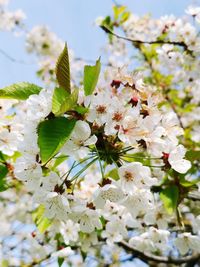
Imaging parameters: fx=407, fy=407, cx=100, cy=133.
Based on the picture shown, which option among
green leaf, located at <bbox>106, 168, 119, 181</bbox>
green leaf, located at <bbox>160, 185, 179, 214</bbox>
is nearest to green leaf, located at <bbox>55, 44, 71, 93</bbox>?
green leaf, located at <bbox>106, 168, 119, 181</bbox>

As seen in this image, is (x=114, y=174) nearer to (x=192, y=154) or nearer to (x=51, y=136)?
(x=192, y=154)

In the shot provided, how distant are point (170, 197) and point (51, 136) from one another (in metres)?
0.88

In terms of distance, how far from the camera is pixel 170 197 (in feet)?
6.34

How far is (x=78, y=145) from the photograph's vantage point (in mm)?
1362

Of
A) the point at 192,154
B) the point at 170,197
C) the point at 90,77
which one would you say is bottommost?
the point at 170,197

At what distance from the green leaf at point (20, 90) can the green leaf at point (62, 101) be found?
13 centimetres

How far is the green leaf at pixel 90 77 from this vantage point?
1393mm

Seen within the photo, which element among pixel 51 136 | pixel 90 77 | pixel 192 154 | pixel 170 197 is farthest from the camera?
pixel 170 197

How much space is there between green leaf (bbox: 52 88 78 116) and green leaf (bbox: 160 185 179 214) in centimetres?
80

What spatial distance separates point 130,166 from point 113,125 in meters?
0.16

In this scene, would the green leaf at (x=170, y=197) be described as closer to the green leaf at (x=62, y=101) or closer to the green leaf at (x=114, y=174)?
the green leaf at (x=114, y=174)

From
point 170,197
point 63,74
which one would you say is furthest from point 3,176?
point 170,197

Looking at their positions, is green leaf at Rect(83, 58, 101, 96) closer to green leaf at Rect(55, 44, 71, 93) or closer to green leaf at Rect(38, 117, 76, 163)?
green leaf at Rect(55, 44, 71, 93)

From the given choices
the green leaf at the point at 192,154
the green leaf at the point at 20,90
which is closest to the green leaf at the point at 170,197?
the green leaf at the point at 192,154
